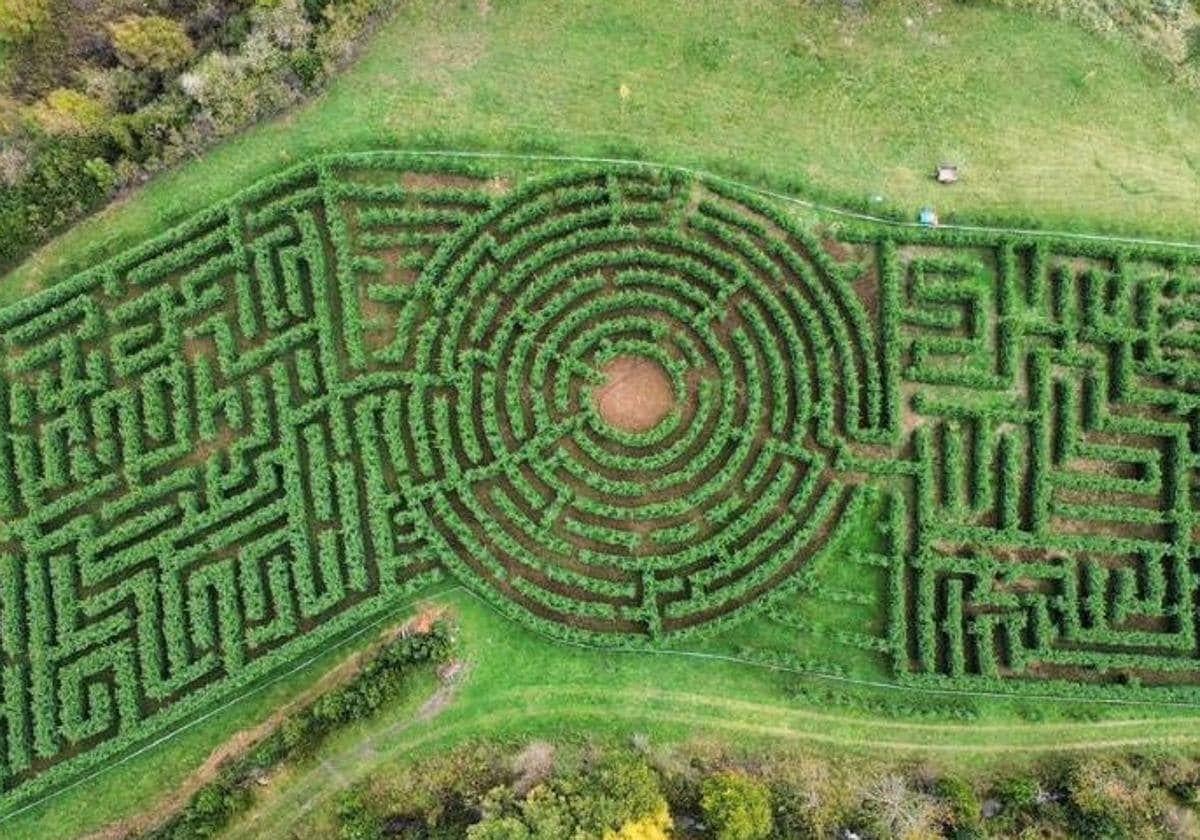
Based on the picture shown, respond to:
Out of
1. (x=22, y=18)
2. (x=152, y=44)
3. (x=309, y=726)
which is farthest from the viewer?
(x=22, y=18)

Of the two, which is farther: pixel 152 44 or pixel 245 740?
pixel 152 44

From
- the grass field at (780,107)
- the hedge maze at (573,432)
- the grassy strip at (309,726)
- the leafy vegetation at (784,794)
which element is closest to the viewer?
the leafy vegetation at (784,794)

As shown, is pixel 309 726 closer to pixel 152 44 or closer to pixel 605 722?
pixel 605 722

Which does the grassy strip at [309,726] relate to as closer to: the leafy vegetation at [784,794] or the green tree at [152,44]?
the leafy vegetation at [784,794]

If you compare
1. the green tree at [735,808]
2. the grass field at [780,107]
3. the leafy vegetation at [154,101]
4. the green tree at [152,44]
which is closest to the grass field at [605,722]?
the green tree at [735,808]

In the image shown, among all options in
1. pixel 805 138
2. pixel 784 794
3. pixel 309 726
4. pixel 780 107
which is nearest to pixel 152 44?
pixel 780 107

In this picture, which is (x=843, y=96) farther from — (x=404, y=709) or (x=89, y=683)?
(x=89, y=683)

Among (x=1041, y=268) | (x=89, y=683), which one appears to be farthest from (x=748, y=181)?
(x=89, y=683)
